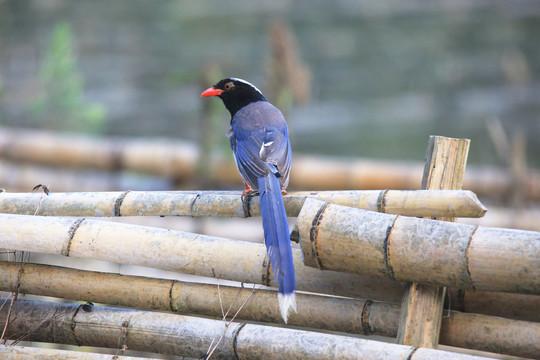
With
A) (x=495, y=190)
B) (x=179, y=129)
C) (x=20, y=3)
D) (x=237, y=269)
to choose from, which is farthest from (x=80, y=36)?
(x=237, y=269)

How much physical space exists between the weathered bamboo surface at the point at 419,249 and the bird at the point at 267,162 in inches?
3.9

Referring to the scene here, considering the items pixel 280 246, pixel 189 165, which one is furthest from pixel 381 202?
pixel 189 165

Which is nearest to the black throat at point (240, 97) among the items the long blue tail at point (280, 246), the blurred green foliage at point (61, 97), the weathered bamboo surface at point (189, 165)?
the long blue tail at point (280, 246)

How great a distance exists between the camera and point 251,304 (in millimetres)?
2525

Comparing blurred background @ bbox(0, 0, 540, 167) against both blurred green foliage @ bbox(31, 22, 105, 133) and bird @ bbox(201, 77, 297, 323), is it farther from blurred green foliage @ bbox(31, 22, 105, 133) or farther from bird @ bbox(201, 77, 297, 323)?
bird @ bbox(201, 77, 297, 323)

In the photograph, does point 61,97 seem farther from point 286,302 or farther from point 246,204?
point 286,302

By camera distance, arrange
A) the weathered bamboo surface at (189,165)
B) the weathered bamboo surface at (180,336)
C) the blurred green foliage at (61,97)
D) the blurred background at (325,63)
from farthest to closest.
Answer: the blurred background at (325,63), the blurred green foliage at (61,97), the weathered bamboo surface at (189,165), the weathered bamboo surface at (180,336)

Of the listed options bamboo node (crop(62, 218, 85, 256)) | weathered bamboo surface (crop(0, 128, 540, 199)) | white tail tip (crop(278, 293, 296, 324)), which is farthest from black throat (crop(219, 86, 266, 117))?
weathered bamboo surface (crop(0, 128, 540, 199))

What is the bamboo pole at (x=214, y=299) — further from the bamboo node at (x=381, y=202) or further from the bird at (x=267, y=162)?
the bamboo node at (x=381, y=202)

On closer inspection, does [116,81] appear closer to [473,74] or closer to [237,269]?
[473,74]

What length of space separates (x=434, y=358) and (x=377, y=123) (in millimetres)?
8924

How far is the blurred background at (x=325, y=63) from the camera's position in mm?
10250

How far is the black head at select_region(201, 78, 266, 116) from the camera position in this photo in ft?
11.7

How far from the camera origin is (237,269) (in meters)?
2.48
